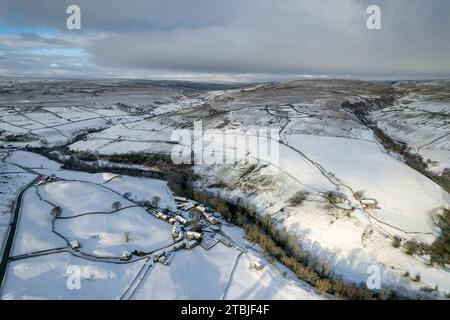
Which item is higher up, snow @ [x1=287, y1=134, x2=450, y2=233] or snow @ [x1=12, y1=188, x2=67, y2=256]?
snow @ [x1=287, y1=134, x2=450, y2=233]

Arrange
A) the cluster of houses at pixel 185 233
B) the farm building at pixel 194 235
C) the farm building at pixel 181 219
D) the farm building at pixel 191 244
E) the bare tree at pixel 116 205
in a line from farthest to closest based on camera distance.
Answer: the bare tree at pixel 116 205 → the farm building at pixel 181 219 → the farm building at pixel 194 235 → the farm building at pixel 191 244 → the cluster of houses at pixel 185 233

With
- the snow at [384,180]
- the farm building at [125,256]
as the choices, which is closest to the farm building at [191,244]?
the farm building at [125,256]

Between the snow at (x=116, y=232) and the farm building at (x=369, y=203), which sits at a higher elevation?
the farm building at (x=369, y=203)

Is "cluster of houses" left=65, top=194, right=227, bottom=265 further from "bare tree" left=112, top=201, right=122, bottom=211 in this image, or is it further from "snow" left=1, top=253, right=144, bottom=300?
"bare tree" left=112, top=201, right=122, bottom=211

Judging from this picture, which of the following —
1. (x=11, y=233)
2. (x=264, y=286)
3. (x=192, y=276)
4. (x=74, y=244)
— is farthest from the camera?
(x=11, y=233)

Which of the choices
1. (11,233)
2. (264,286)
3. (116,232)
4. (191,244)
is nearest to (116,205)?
(116,232)

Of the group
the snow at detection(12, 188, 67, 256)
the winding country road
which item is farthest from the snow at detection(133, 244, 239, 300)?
the winding country road

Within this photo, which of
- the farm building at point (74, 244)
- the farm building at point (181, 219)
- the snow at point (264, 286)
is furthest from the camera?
the farm building at point (181, 219)

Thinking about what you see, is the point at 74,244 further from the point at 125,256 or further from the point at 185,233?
the point at 185,233

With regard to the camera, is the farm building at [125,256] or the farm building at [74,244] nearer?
the farm building at [125,256]

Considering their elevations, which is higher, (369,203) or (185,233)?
(369,203)

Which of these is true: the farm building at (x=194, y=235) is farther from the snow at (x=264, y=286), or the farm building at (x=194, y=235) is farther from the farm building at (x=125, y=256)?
the farm building at (x=125, y=256)

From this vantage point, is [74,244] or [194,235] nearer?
[74,244]
